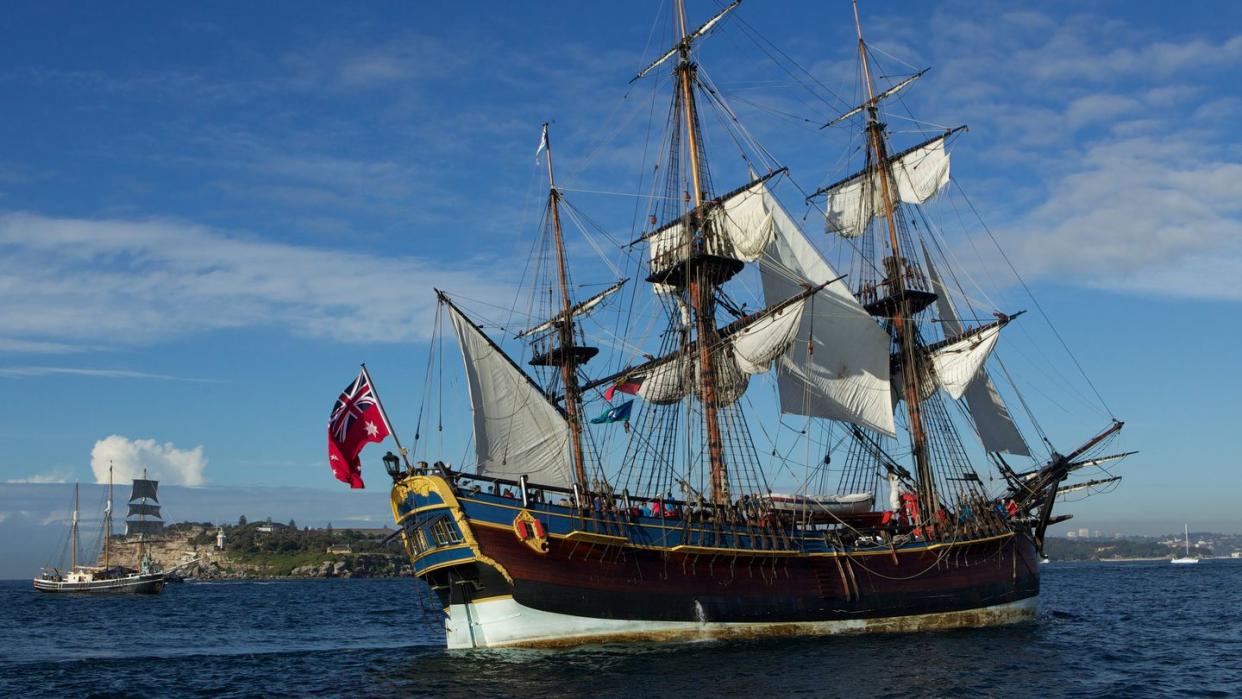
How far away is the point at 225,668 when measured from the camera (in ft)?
118

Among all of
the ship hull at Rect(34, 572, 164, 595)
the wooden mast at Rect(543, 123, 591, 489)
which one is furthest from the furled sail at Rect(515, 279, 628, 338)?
the ship hull at Rect(34, 572, 164, 595)

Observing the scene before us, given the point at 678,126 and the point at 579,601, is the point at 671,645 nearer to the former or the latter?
the point at 579,601

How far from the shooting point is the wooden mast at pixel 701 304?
142ft

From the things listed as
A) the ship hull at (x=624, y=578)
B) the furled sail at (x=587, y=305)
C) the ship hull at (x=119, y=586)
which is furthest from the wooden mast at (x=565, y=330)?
the ship hull at (x=119, y=586)

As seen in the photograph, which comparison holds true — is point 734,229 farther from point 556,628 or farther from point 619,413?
point 556,628

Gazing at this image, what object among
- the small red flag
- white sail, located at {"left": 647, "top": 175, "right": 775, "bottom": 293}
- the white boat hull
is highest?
white sail, located at {"left": 647, "top": 175, "right": 775, "bottom": 293}

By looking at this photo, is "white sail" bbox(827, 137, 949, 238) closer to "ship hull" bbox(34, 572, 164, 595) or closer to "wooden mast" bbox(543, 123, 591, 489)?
"wooden mast" bbox(543, 123, 591, 489)

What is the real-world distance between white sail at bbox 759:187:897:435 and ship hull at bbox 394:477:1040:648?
390 inches

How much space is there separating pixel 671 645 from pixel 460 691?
9681 millimetres

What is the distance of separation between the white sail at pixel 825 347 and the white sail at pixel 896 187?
7.88 meters

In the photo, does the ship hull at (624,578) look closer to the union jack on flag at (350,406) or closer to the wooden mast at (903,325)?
the union jack on flag at (350,406)

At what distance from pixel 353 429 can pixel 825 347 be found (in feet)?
83.5

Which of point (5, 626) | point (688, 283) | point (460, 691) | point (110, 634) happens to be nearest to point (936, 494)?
point (688, 283)

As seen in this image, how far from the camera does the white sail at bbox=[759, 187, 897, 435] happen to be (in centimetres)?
4922
